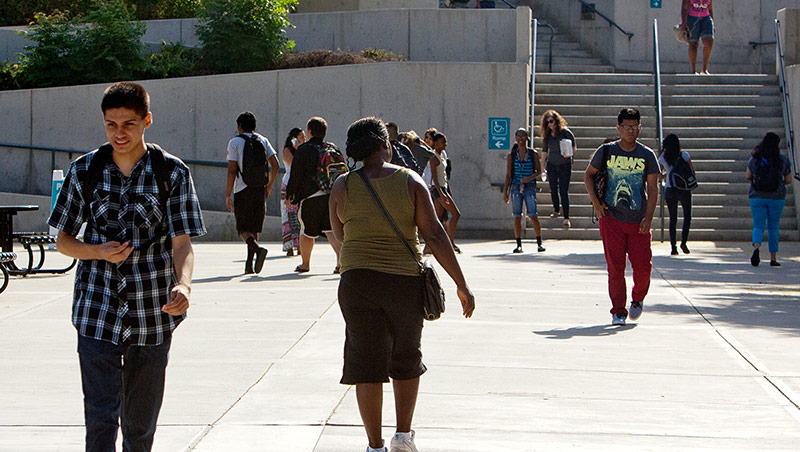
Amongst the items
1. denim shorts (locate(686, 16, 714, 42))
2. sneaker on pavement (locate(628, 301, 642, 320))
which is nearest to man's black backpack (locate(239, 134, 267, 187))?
sneaker on pavement (locate(628, 301, 642, 320))

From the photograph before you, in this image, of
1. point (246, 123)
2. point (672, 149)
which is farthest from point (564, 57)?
point (246, 123)

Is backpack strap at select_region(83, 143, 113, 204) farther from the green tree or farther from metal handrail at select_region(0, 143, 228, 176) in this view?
the green tree

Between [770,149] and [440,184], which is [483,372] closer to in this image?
[440,184]

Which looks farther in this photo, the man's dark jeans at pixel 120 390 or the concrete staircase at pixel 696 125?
the concrete staircase at pixel 696 125

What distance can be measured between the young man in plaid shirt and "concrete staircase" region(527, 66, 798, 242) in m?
13.7

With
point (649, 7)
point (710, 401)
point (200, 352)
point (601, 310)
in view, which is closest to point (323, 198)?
point (601, 310)

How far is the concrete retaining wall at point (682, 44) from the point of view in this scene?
2356cm

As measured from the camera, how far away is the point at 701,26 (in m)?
20.7

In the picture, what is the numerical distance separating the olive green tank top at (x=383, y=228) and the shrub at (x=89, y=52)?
1561cm

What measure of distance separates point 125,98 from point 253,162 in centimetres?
808

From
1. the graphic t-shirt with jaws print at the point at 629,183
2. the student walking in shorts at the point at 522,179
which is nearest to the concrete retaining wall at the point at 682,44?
the student walking in shorts at the point at 522,179

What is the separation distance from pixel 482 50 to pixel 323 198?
1031 cm

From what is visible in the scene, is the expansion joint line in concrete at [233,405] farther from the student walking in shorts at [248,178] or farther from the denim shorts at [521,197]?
the denim shorts at [521,197]

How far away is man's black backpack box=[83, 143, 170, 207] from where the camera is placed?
4199mm
